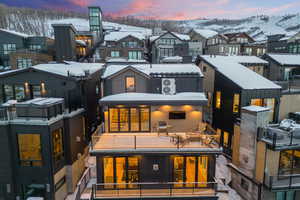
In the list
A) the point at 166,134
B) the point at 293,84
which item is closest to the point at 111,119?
the point at 166,134

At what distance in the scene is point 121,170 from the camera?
12.7 meters

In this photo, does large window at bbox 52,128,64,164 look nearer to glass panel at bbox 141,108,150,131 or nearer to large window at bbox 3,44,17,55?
glass panel at bbox 141,108,150,131

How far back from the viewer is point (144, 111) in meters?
14.5

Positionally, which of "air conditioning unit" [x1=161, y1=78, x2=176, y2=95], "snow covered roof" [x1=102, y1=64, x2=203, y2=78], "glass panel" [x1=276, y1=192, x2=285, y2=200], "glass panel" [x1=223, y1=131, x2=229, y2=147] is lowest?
"glass panel" [x1=276, y1=192, x2=285, y2=200]

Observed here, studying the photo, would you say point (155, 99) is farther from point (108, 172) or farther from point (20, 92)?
point (20, 92)

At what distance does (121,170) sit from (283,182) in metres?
11.5

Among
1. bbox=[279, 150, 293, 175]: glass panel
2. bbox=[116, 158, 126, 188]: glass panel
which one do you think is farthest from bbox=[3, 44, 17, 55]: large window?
bbox=[279, 150, 293, 175]: glass panel

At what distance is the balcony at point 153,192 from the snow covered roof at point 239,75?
33.6 ft

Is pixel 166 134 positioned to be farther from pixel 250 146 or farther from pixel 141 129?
pixel 250 146

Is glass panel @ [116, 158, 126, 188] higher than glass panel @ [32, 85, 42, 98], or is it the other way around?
glass panel @ [32, 85, 42, 98]

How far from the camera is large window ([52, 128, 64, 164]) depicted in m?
13.8

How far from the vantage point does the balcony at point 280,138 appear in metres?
12.8

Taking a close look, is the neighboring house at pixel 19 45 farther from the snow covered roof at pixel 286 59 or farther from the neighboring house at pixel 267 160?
the snow covered roof at pixel 286 59

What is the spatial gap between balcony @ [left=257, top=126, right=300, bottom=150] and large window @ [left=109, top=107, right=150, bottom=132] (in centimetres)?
845
